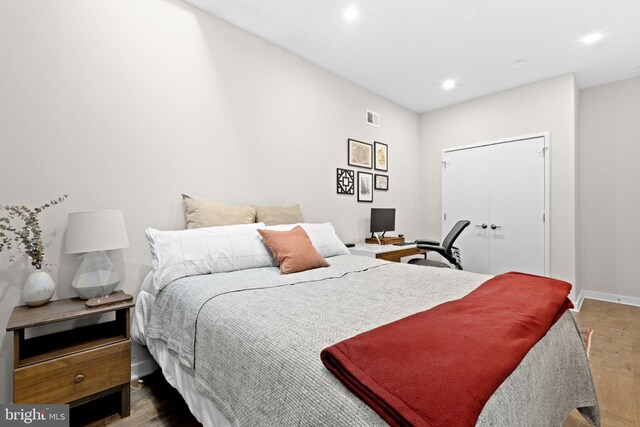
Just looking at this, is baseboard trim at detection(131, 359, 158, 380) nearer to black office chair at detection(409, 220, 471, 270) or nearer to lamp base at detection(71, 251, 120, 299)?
lamp base at detection(71, 251, 120, 299)

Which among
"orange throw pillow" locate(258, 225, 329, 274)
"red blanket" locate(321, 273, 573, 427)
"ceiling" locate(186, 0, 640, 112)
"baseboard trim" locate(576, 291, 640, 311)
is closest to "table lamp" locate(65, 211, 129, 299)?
"orange throw pillow" locate(258, 225, 329, 274)

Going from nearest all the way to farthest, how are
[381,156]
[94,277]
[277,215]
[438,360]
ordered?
[438,360], [94,277], [277,215], [381,156]

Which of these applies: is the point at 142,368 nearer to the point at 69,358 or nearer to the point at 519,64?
the point at 69,358

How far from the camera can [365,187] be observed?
3.97 metres

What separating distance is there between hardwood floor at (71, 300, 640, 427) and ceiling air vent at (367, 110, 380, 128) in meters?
3.25

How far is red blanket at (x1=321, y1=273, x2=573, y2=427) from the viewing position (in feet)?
2.13

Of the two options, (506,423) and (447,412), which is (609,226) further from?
(447,412)

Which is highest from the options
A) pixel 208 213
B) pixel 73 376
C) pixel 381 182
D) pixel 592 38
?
pixel 592 38

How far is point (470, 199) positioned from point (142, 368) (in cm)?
434

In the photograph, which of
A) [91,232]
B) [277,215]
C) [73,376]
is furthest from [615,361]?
[91,232]

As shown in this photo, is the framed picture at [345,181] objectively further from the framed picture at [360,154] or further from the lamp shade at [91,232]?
the lamp shade at [91,232]

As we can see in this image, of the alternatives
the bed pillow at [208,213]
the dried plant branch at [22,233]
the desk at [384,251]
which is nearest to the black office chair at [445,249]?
the desk at [384,251]
